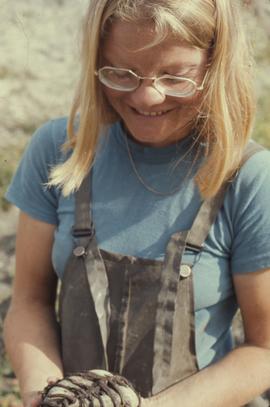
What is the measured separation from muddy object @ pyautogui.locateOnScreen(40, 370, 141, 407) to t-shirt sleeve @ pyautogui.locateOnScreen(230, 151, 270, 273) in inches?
20.4

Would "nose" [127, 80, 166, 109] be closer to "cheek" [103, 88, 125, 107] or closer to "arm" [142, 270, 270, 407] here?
"cheek" [103, 88, 125, 107]

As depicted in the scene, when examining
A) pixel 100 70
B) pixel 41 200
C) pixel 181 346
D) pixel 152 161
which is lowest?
pixel 181 346

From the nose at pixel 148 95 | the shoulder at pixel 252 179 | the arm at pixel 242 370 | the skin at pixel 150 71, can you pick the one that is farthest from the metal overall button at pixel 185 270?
the nose at pixel 148 95

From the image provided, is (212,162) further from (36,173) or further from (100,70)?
(36,173)

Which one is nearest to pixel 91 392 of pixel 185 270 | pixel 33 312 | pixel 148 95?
pixel 185 270

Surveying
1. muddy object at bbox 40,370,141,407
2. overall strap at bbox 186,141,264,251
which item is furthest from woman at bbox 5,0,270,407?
muddy object at bbox 40,370,141,407

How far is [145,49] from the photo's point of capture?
7.70 ft

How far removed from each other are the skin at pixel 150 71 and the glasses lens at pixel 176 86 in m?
0.02

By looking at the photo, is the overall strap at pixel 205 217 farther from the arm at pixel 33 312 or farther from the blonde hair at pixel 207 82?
the arm at pixel 33 312

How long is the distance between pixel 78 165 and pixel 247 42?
0.66 meters

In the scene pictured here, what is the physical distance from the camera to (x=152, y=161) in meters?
2.64

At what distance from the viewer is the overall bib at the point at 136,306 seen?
2520 mm

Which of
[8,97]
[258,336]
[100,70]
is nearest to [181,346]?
[258,336]

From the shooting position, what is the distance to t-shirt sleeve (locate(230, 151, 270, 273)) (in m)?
2.45
